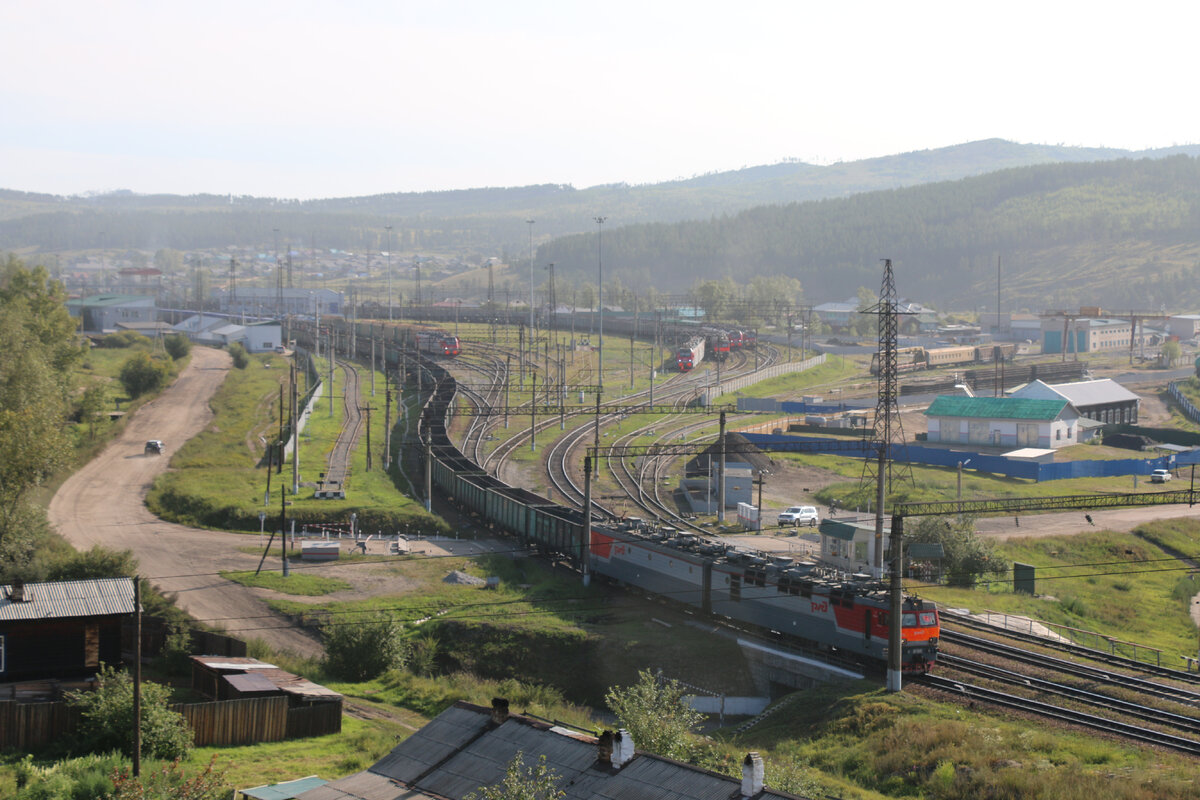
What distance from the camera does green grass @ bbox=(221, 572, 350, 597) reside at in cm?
3838

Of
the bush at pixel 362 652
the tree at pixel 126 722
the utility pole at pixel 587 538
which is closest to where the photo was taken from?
the tree at pixel 126 722

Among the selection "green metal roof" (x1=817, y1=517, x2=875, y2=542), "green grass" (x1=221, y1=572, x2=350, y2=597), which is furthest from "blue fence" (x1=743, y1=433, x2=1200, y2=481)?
"green grass" (x1=221, y1=572, x2=350, y2=597)

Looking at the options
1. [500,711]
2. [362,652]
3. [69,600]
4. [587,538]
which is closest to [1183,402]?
[587,538]

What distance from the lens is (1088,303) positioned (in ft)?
620

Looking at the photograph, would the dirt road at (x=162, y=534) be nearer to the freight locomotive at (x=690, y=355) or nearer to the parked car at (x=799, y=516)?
the parked car at (x=799, y=516)

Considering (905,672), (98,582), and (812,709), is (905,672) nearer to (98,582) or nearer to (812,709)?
(812,709)

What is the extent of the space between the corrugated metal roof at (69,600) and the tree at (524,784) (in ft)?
48.9

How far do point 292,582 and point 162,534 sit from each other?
1063 centimetres

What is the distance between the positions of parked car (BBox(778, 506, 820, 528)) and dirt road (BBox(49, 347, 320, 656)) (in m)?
22.7

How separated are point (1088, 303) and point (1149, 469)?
13767 centimetres

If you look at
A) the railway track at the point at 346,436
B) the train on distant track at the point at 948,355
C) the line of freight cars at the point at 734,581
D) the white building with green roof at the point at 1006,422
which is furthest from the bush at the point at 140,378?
the train on distant track at the point at 948,355

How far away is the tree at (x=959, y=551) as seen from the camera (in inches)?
1657

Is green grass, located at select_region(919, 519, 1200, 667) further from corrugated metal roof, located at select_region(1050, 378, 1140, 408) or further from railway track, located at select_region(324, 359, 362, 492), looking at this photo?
railway track, located at select_region(324, 359, 362, 492)

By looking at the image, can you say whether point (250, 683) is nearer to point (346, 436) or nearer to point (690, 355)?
point (346, 436)
